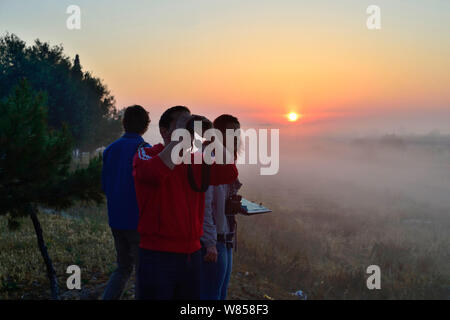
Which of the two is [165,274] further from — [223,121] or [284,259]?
[284,259]

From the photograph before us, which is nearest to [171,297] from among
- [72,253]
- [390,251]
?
[72,253]

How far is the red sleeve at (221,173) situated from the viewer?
2.30 meters

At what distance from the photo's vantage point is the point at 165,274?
218cm

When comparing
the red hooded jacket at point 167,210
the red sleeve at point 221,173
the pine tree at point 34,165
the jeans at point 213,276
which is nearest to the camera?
the red hooded jacket at point 167,210

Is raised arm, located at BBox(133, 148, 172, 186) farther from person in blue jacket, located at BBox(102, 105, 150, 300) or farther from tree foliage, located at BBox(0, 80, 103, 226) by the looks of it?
tree foliage, located at BBox(0, 80, 103, 226)

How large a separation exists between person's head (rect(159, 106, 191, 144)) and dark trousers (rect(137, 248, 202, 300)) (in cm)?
80

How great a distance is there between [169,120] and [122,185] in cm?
125

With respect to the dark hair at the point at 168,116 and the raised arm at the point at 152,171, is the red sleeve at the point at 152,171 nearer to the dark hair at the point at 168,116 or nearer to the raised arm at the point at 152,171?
the raised arm at the point at 152,171

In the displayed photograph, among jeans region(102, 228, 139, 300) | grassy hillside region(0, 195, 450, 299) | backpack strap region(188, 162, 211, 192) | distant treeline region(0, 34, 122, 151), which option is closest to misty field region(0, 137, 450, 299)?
grassy hillside region(0, 195, 450, 299)

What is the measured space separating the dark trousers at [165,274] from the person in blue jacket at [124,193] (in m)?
1.07

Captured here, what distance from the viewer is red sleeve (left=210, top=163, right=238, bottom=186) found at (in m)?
2.30

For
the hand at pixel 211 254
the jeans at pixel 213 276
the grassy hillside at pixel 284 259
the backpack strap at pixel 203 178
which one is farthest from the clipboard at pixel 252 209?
the grassy hillside at pixel 284 259

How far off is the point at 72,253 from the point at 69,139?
351 cm

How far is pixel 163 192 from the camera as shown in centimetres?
217
